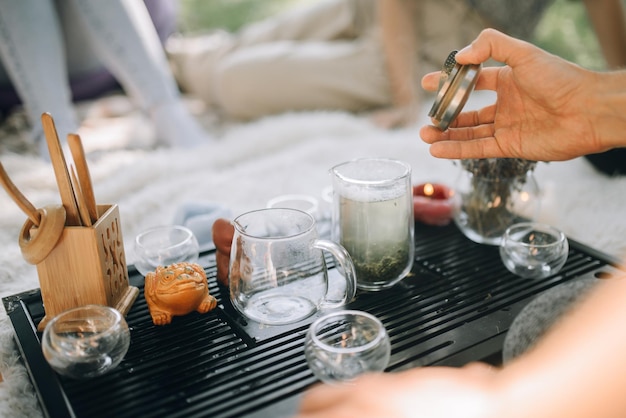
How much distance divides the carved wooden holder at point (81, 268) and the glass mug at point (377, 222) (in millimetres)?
326

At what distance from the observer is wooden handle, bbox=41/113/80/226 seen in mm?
736

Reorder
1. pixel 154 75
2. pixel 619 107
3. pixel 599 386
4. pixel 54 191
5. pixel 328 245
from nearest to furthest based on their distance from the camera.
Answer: pixel 599 386, pixel 328 245, pixel 619 107, pixel 54 191, pixel 154 75

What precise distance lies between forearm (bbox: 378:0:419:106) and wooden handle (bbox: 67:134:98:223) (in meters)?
1.36

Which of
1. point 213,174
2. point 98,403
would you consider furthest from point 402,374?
point 213,174

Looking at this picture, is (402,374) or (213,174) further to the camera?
(213,174)

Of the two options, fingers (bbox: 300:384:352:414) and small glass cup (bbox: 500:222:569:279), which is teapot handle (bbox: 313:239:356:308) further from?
small glass cup (bbox: 500:222:569:279)

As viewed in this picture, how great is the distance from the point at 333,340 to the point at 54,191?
111cm

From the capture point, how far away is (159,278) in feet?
2.76

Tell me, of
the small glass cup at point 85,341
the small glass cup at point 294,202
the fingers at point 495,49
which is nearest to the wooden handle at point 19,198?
the small glass cup at point 85,341

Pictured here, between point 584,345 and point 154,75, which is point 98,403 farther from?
point 154,75

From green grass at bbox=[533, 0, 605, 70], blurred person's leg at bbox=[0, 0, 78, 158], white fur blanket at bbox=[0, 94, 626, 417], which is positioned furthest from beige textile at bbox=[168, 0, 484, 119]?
green grass at bbox=[533, 0, 605, 70]

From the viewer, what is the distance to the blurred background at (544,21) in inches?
108

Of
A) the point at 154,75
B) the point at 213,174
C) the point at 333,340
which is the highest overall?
the point at 154,75

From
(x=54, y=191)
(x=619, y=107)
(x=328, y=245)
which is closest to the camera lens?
(x=328, y=245)
